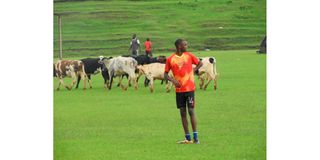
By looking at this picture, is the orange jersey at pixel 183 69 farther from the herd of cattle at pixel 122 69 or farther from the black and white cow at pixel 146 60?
the black and white cow at pixel 146 60

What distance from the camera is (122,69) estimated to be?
1752 cm

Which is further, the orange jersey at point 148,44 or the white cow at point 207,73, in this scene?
the orange jersey at point 148,44

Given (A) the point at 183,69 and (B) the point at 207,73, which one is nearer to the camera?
(A) the point at 183,69

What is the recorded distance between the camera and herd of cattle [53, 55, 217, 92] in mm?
14383

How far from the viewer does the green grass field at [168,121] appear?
12.6 meters

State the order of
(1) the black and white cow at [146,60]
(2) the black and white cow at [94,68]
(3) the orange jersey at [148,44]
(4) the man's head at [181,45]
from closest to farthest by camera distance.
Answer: (4) the man's head at [181,45] → (3) the orange jersey at [148,44] → (2) the black and white cow at [94,68] → (1) the black and white cow at [146,60]

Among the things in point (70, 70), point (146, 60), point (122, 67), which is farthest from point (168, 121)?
point (122, 67)

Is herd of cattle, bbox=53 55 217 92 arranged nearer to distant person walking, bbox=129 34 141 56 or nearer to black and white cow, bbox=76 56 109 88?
black and white cow, bbox=76 56 109 88

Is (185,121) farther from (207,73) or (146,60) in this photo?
(146,60)

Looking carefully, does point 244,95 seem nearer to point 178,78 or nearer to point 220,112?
point 220,112

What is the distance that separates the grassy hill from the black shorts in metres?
1.01

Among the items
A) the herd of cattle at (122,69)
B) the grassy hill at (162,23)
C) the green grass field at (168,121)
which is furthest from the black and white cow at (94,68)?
the grassy hill at (162,23)

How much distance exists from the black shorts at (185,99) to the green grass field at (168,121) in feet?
1.35

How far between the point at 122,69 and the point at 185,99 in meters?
4.94
